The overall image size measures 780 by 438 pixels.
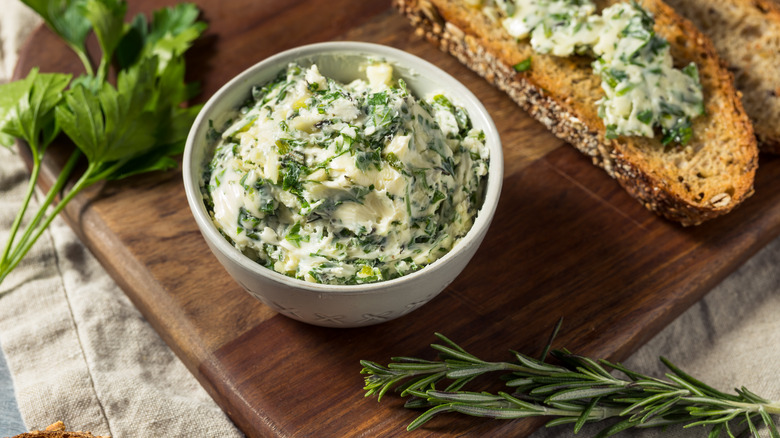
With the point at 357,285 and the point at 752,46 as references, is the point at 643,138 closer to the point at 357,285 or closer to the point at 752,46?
the point at 752,46

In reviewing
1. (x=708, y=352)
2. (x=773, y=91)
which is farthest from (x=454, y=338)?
(x=773, y=91)

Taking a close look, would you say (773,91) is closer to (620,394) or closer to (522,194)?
(522,194)

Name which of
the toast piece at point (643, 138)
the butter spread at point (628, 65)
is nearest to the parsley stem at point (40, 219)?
the toast piece at point (643, 138)

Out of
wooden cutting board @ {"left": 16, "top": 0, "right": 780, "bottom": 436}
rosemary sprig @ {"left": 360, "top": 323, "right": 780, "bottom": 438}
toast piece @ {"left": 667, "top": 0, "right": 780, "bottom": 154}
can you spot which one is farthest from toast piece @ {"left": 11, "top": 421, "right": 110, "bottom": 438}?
toast piece @ {"left": 667, "top": 0, "right": 780, "bottom": 154}

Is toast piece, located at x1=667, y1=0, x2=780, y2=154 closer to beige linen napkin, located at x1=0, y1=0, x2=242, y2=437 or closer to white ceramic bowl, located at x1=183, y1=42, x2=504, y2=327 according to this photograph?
white ceramic bowl, located at x1=183, y1=42, x2=504, y2=327

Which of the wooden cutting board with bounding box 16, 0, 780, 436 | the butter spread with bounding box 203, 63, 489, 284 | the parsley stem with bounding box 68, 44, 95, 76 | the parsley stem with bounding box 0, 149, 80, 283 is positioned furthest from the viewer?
the parsley stem with bounding box 68, 44, 95, 76

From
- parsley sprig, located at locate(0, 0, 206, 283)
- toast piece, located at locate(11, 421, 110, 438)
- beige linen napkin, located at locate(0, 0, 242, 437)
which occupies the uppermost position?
parsley sprig, located at locate(0, 0, 206, 283)
